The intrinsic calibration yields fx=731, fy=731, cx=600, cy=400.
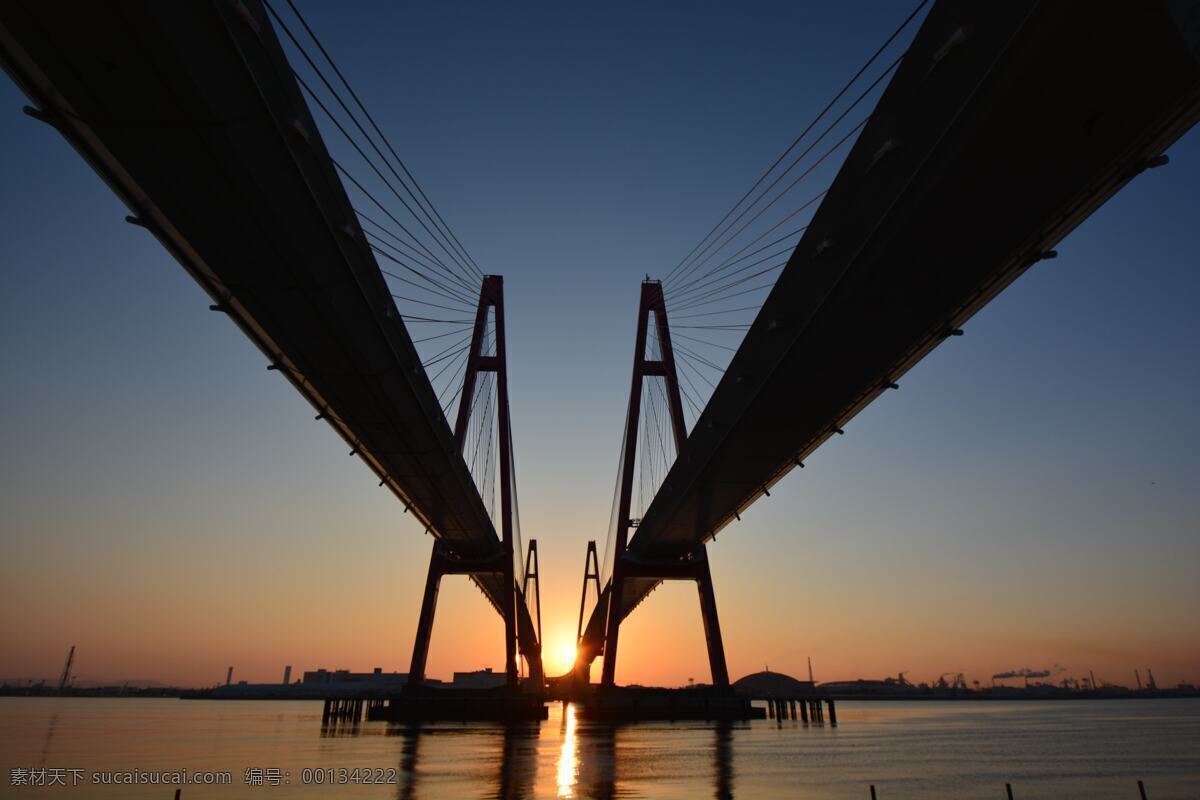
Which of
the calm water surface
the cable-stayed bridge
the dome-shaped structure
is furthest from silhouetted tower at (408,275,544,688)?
the dome-shaped structure

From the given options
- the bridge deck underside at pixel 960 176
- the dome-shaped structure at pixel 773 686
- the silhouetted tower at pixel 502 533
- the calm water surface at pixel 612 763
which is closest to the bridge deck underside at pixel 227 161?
the bridge deck underside at pixel 960 176

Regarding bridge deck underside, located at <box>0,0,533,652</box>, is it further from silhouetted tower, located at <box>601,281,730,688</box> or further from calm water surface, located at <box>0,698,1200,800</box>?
silhouetted tower, located at <box>601,281,730,688</box>

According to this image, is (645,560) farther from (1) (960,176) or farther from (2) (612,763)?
(1) (960,176)

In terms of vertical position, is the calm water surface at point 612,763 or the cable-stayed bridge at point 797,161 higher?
the cable-stayed bridge at point 797,161

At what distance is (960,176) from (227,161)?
1088 cm

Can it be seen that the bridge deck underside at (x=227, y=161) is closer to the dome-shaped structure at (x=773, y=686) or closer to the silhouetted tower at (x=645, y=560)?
the silhouetted tower at (x=645, y=560)

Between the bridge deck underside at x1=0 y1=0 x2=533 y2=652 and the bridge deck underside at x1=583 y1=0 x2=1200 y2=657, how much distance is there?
901 centimetres

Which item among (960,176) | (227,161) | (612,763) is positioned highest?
(960,176)

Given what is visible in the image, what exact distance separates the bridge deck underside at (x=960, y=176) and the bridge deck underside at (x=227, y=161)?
9.01 metres

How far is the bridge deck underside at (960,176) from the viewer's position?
8711 mm

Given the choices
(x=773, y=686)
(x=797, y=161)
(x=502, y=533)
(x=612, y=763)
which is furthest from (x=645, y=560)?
(x=773, y=686)

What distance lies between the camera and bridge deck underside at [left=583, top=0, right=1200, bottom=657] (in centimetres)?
871

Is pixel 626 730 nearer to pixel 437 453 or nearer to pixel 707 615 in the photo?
pixel 707 615

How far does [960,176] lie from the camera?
1106 centimetres
